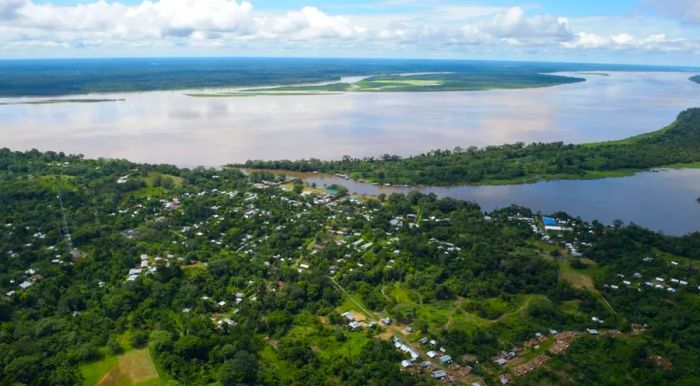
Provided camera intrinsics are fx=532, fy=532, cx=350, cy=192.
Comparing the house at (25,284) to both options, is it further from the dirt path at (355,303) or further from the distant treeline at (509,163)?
the distant treeline at (509,163)

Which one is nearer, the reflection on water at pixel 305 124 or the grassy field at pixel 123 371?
the grassy field at pixel 123 371

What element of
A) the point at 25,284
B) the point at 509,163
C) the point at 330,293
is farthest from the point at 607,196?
the point at 25,284

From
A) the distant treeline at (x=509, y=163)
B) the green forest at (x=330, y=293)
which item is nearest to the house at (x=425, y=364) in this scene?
the green forest at (x=330, y=293)

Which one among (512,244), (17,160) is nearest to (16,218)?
(17,160)

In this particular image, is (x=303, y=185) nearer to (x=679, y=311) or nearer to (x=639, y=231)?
(x=639, y=231)

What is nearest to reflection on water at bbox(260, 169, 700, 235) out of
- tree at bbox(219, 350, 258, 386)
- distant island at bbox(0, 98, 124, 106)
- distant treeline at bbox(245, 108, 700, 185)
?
distant treeline at bbox(245, 108, 700, 185)

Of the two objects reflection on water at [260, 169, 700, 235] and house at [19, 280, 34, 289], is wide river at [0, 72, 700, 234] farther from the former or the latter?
house at [19, 280, 34, 289]

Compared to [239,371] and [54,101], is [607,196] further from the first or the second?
Result: [54,101]
